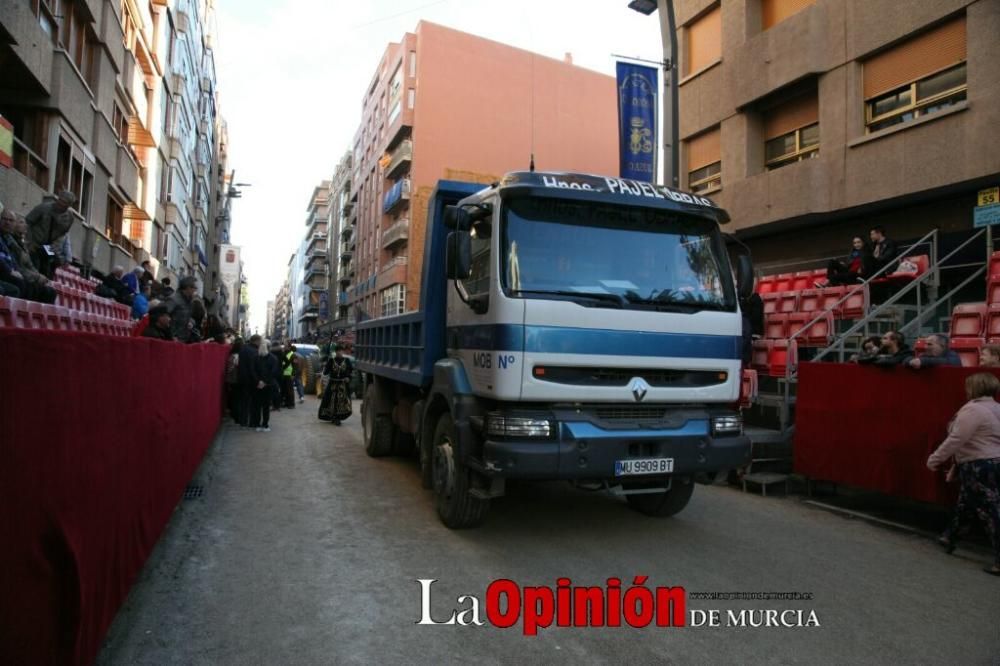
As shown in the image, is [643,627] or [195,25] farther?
[195,25]

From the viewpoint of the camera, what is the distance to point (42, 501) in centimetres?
230

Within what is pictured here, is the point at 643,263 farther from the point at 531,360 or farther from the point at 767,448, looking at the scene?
the point at 767,448

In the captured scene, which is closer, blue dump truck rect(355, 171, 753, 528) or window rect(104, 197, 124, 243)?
blue dump truck rect(355, 171, 753, 528)

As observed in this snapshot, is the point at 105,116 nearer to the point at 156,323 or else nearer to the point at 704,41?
the point at 156,323

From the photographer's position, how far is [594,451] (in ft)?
15.2

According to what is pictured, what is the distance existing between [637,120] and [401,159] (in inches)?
1402

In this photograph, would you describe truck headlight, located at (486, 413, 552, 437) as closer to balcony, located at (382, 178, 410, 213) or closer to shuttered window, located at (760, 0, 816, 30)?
shuttered window, located at (760, 0, 816, 30)

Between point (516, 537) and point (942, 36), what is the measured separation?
11.7 meters

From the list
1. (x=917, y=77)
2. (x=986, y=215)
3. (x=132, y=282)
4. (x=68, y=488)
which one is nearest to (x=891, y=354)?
(x=986, y=215)

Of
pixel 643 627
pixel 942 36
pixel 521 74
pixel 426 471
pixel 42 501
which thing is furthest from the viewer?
pixel 521 74

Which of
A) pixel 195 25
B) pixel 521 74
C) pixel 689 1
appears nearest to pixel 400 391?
pixel 689 1

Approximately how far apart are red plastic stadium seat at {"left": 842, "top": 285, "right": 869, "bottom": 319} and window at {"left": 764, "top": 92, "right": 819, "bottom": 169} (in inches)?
169

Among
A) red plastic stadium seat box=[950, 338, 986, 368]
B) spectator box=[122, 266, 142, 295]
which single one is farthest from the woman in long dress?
red plastic stadium seat box=[950, 338, 986, 368]

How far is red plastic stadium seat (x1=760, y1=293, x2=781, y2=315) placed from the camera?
11.6m
